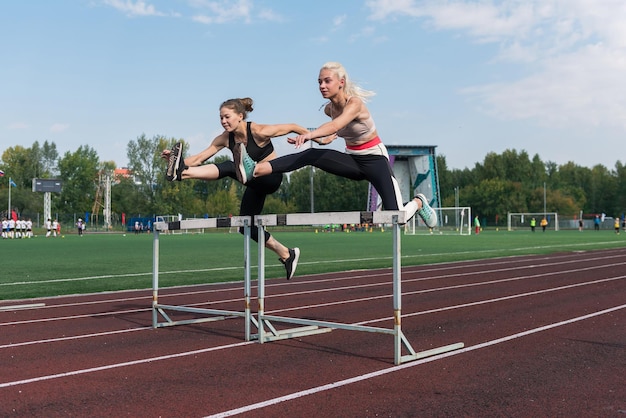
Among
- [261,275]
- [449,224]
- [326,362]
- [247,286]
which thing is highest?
[449,224]

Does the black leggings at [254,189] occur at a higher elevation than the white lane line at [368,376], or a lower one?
higher

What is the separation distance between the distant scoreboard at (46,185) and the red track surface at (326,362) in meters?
63.5

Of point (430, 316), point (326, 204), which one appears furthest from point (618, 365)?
point (326, 204)

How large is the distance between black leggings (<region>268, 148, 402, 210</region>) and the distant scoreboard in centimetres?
6808

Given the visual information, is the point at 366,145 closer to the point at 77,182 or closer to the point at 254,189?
the point at 254,189

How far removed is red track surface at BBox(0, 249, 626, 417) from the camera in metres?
4.02

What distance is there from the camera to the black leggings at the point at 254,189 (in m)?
6.05

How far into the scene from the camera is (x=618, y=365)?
5.11 meters

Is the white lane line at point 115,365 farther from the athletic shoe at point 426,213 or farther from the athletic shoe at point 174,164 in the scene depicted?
the athletic shoe at point 426,213

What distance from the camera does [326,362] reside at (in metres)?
5.29

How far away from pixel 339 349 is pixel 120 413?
8.06 feet

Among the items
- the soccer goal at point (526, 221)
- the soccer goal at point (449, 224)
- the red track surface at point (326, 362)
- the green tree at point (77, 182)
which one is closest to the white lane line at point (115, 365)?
the red track surface at point (326, 362)

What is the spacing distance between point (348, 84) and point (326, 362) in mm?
2467

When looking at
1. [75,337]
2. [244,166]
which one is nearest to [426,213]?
[244,166]
